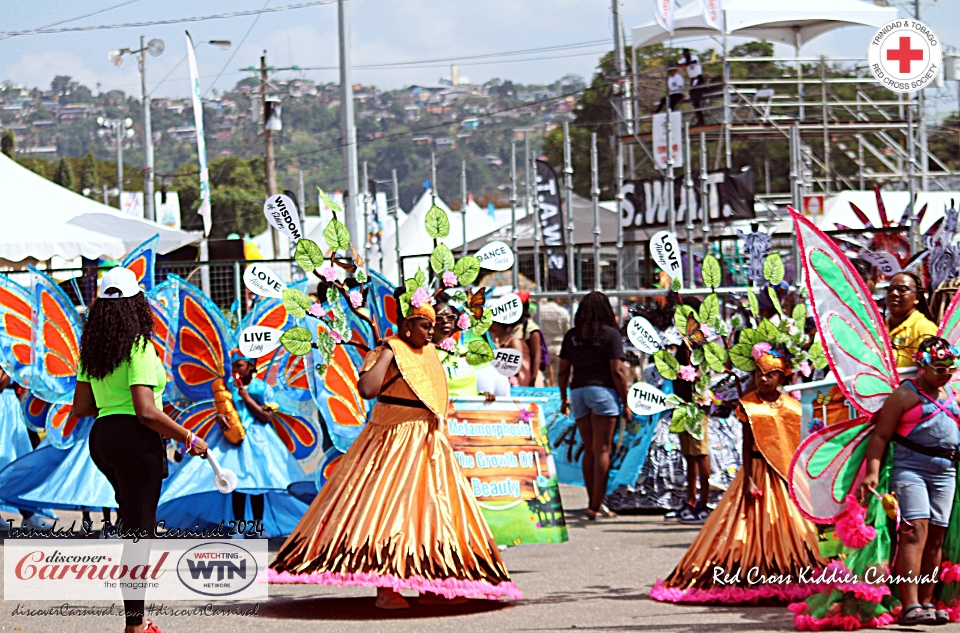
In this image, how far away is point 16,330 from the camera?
947 centimetres

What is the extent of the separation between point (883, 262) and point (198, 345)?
4593 mm

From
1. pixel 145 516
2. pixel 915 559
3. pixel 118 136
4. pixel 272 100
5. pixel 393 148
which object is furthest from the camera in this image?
pixel 393 148

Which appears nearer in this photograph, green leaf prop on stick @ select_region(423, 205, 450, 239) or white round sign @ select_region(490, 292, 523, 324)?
green leaf prop on stick @ select_region(423, 205, 450, 239)

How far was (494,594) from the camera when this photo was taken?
257 inches

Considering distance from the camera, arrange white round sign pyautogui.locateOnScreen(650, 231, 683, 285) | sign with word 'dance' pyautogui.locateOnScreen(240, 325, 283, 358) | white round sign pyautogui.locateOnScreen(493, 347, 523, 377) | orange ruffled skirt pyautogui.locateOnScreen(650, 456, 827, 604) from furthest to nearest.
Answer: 1. white round sign pyautogui.locateOnScreen(493, 347, 523, 377)
2. white round sign pyautogui.locateOnScreen(650, 231, 683, 285)
3. sign with word 'dance' pyautogui.locateOnScreen(240, 325, 283, 358)
4. orange ruffled skirt pyautogui.locateOnScreen(650, 456, 827, 604)

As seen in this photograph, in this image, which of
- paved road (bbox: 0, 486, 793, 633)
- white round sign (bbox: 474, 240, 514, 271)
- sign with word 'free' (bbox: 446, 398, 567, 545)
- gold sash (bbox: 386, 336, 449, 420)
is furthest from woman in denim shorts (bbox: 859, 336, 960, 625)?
sign with word 'free' (bbox: 446, 398, 567, 545)

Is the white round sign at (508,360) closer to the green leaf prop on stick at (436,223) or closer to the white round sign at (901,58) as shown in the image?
the green leaf prop on stick at (436,223)

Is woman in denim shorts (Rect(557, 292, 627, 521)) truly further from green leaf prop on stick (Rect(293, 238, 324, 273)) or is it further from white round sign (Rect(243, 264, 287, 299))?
green leaf prop on stick (Rect(293, 238, 324, 273))

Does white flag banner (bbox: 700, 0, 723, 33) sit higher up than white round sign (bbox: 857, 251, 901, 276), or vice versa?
white flag banner (bbox: 700, 0, 723, 33)

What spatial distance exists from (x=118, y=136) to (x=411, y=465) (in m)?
52.1

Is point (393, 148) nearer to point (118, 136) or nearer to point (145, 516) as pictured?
point (118, 136)

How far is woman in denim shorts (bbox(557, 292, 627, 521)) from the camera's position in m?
10.1

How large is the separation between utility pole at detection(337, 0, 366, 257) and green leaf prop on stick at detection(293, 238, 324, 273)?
11940mm

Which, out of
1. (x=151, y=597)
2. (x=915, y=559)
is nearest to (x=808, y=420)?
(x=915, y=559)
